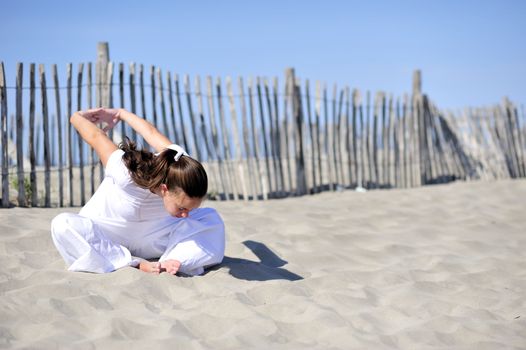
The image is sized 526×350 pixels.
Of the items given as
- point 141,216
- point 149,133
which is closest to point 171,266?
point 141,216

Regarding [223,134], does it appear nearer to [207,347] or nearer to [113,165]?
[113,165]

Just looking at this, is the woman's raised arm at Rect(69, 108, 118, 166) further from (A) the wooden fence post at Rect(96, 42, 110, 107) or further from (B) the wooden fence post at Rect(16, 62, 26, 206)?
(A) the wooden fence post at Rect(96, 42, 110, 107)

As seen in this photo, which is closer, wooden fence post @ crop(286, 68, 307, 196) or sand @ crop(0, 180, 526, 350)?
sand @ crop(0, 180, 526, 350)

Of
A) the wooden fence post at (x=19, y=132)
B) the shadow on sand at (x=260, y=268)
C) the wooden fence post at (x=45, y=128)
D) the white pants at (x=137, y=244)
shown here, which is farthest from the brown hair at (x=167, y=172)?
the wooden fence post at (x=45, y=128)

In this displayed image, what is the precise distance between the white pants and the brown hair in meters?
0.43

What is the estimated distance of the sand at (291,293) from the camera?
123 inches

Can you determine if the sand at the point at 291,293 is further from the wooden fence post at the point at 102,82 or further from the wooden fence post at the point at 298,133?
the wooden fence post at the point at 298,133

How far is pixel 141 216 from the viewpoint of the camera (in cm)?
399

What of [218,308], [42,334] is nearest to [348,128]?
[218,308]

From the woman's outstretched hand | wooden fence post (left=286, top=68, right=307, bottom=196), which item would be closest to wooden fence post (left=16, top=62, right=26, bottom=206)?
the woman's outstretched hand

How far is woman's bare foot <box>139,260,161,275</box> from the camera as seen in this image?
12.8ft

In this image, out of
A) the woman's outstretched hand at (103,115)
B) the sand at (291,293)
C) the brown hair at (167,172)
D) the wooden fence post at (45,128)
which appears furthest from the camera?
the wooden fence post at (45,128)

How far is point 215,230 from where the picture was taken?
4.12 metres

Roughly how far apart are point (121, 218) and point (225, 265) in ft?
2.35
